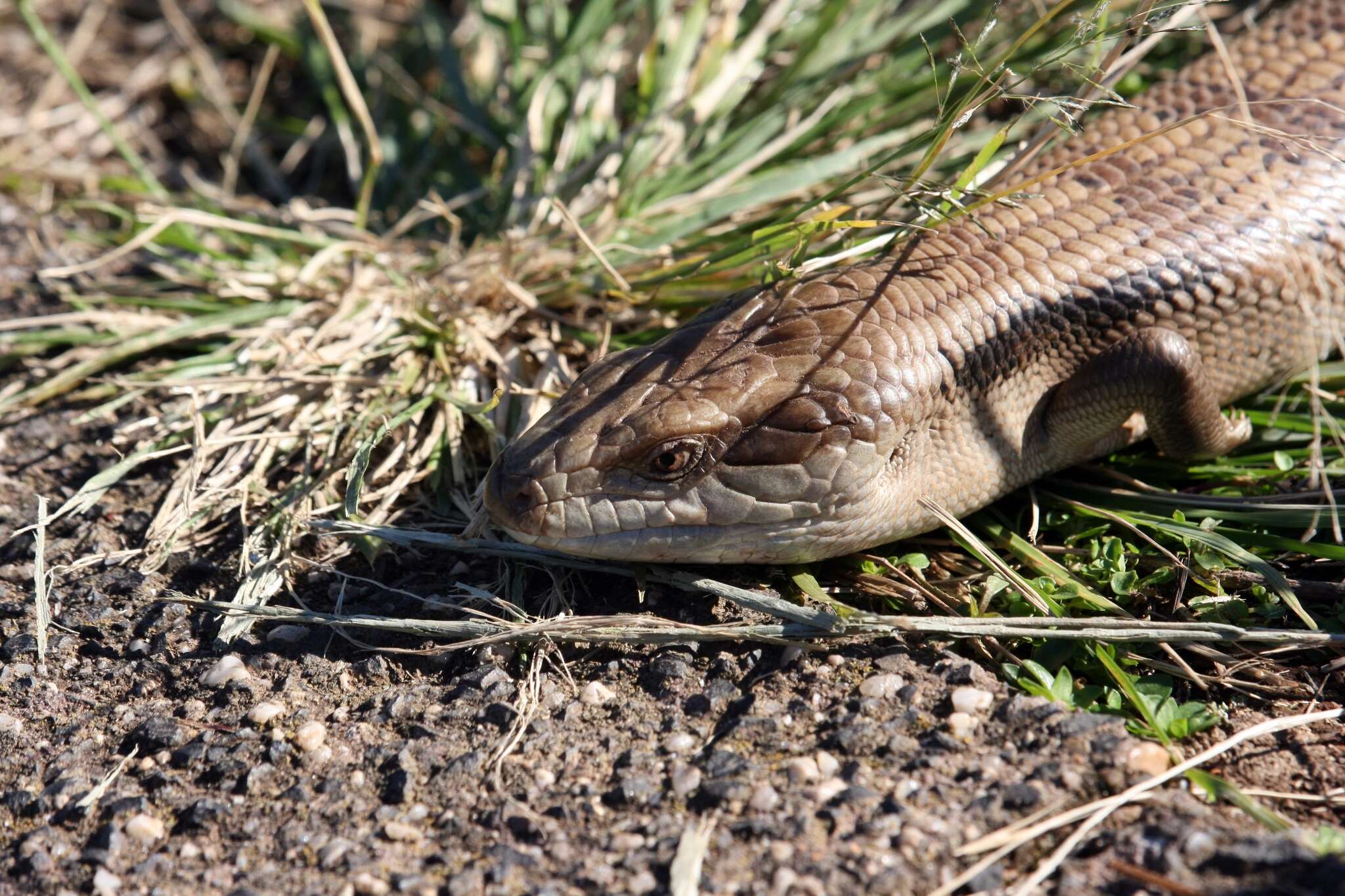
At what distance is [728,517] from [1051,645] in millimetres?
827

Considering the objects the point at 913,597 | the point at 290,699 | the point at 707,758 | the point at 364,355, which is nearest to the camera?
the point at 707,758

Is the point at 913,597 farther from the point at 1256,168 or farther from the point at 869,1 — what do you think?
the point at 869,1

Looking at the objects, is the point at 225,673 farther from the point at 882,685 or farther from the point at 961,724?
the point at 961,724

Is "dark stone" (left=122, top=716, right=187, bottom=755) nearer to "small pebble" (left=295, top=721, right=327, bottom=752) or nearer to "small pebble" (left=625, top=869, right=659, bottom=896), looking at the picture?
"small pebble" (left=295, top=721, right=327, bottom=752)

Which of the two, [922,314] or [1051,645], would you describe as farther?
[922,314]

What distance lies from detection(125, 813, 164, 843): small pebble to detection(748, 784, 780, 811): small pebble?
1229mm

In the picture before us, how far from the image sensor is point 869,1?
4621 mm

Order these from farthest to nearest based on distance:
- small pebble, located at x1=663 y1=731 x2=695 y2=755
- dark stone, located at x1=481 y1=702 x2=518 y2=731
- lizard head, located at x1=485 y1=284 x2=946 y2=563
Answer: lizard head, located at x1=485 y1=284 x2=946 y2=563 → dark stone, located at x1=481 y1=702 x2=518 y2=731 → small pebble, located at x1=663 y1=731 x2=695 y2=755

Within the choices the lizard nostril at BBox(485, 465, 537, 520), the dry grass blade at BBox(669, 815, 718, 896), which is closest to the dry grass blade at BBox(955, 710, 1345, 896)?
the dry grass blade at BBox(669, 815, 718, 896)

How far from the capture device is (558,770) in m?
2.41

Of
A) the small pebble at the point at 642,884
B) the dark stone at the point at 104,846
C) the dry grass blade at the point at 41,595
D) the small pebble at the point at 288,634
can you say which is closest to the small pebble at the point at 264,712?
the small pebble at the point at 288,634

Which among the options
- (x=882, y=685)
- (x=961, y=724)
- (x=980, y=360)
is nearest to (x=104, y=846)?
(x=882, y=685)

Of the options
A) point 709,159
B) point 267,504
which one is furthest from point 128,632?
point 709,159

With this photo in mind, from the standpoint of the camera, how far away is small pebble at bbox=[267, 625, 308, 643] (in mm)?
2822
